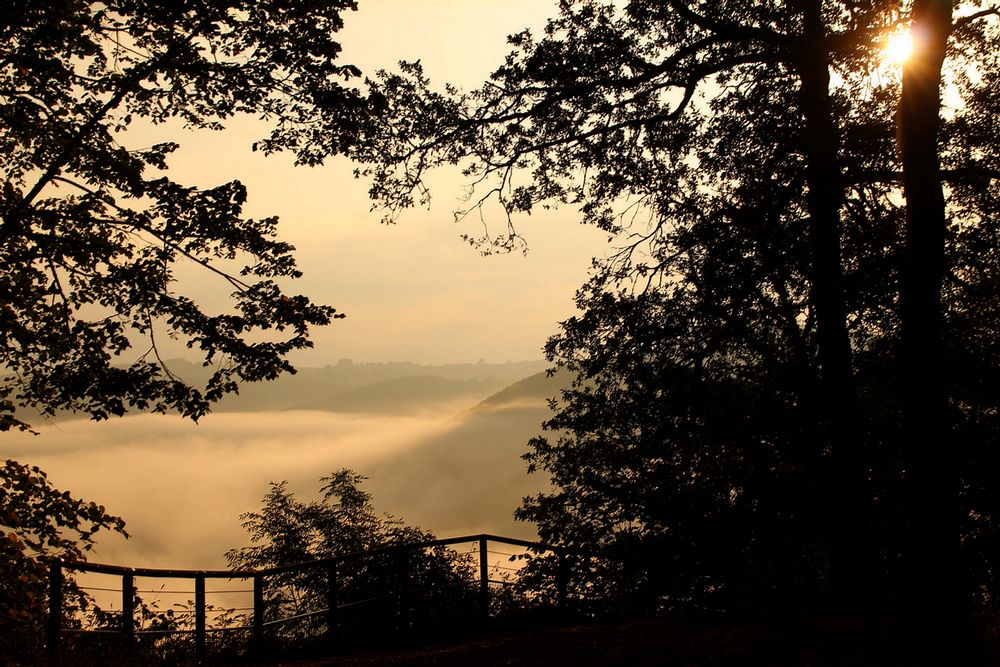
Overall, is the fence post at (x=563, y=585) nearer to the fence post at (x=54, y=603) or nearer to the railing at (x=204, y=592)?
the railing at (x=204, y=592)

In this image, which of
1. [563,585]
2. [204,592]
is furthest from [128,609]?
[563,585]

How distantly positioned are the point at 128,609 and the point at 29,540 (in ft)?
8.91

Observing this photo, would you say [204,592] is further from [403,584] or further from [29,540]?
[29,540]

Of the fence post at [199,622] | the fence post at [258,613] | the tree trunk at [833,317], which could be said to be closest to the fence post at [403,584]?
the fence post at [258,613]

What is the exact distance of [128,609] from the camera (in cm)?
927

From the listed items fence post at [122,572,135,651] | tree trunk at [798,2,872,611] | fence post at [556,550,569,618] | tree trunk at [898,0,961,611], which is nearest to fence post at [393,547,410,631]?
fence post at [556,550,569,618]

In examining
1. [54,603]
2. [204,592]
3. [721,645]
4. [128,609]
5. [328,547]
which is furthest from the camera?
[328,547]

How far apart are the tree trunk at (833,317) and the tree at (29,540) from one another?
29.2 feet

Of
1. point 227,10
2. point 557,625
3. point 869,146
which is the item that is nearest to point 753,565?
point 557,625

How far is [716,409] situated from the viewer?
12273mm

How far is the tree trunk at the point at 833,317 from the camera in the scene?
1007cm

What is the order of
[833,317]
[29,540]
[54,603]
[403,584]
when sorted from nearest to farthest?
[29,540]
[54,603]
[833,317]
[403,584]

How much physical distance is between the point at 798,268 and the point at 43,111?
1093cm

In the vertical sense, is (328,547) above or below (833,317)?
below
